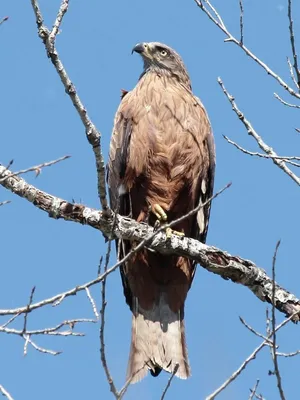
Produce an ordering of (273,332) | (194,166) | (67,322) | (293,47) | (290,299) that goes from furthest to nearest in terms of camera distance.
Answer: (194,166)
(290,299)
(293,47)
(67,322)
(273,332)

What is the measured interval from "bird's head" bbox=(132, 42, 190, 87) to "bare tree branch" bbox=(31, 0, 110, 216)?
2.55 metres

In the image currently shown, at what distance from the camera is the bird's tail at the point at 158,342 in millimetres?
5559

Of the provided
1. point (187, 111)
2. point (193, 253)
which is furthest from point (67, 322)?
point (187, 111)

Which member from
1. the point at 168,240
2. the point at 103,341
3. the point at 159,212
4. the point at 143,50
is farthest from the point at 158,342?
the point at 143,50

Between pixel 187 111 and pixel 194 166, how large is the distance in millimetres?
484

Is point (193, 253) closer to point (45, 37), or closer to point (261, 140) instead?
point (261, 140)

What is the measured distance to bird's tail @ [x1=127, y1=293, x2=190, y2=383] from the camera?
5.56 m

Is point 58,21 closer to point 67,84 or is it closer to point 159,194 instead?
point 67,84

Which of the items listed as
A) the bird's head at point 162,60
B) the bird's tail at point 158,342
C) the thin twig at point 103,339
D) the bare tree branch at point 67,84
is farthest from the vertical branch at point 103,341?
the bird's head at point 162,60

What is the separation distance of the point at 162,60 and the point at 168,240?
7.50ft

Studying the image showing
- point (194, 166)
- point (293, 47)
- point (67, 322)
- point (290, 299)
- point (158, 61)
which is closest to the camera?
point (67, 322)

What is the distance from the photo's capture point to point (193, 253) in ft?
16.1

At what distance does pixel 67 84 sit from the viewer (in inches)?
157

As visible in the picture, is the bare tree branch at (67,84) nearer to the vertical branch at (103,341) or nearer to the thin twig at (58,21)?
the thin twig at (58,21)
